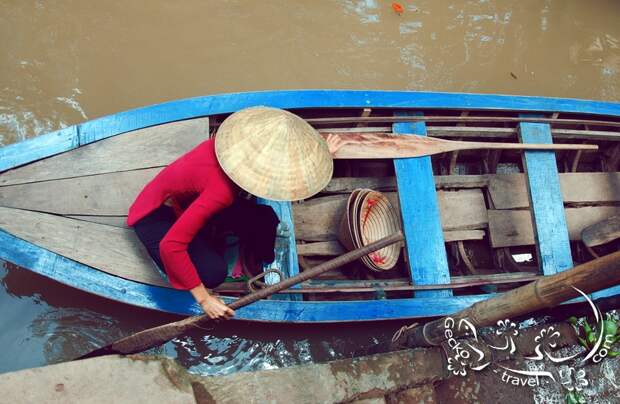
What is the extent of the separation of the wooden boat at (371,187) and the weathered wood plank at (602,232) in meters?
0.15

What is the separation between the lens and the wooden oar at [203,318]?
7.81 feet

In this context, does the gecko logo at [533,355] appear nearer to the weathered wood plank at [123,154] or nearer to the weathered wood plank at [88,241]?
the weathered wood plank at [88,241]

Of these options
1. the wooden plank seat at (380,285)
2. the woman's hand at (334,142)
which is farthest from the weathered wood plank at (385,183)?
the wooden plank seat at (380,285)

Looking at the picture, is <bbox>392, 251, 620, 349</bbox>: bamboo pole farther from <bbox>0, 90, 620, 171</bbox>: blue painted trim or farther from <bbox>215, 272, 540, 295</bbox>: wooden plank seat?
<bbox>0, 90, 620, 171</bbox>: blue painted trim

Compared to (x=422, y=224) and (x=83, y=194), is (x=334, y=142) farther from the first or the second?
(x=83, y=194)

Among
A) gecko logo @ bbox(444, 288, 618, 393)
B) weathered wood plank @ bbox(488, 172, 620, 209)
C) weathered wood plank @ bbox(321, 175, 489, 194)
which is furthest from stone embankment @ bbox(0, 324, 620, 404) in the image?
weathered wood plank @ bbox(321, 175, 489, 194)

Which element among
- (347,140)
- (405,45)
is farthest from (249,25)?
(347,140)

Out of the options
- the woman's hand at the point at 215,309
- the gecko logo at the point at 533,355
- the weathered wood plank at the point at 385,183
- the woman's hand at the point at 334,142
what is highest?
the woman's hand at the point at 334,142

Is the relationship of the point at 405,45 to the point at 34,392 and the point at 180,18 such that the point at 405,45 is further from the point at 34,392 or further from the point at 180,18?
the point at 34,392

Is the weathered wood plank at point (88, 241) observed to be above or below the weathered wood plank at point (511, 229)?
above

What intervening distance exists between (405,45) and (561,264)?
8.46 feet

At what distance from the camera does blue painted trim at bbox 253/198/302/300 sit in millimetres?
3107

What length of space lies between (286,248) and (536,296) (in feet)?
4.68

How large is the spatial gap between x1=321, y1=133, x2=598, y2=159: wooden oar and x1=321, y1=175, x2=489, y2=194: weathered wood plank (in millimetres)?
276
